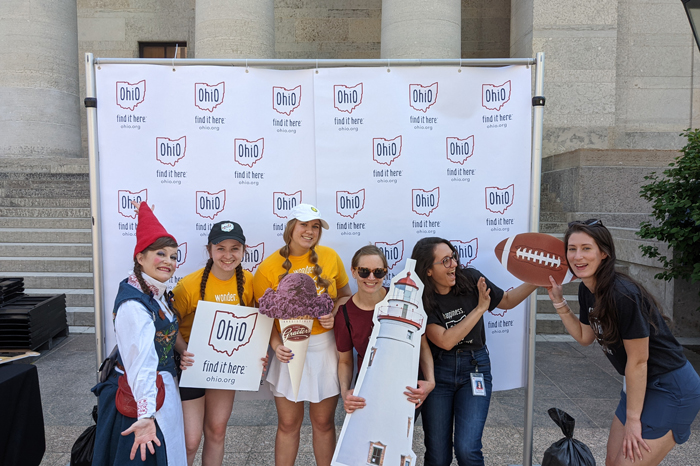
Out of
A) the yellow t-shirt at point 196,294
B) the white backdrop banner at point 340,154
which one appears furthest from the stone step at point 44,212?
the yellow t-shirt at point 196,294

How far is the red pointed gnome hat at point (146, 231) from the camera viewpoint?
2.60 m

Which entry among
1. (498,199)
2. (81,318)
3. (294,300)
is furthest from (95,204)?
(81,318)

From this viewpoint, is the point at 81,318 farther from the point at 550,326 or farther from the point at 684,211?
the point at 684,211

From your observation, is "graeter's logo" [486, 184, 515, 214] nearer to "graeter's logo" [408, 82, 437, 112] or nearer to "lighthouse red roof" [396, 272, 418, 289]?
"graeter's logo" [408, 82, 437, 112]

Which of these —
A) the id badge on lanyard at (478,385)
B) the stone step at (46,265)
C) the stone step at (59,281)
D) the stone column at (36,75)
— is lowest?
the stone step at (59,281)

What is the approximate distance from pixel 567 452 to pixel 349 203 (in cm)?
221

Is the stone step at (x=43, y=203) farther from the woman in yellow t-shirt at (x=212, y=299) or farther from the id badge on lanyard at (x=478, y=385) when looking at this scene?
the id badge on lanyard at (x=478, y=385)

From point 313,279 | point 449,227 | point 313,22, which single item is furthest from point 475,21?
point 313,279

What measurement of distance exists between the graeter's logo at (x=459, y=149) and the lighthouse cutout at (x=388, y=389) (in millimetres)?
1281

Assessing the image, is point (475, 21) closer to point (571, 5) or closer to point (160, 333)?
point (571, 5)

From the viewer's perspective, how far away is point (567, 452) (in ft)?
9.52

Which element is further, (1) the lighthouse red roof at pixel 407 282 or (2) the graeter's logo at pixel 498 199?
(2) the graeter's logo at pixel 498 199

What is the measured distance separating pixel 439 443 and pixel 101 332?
250cm

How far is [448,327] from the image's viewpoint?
298cm
